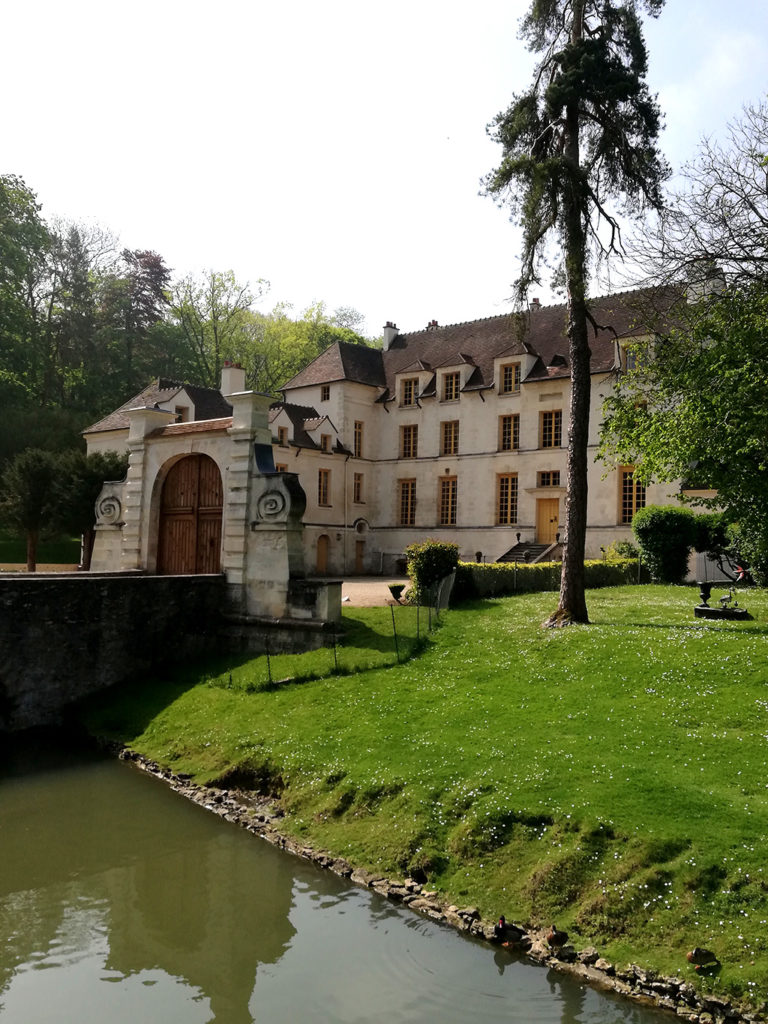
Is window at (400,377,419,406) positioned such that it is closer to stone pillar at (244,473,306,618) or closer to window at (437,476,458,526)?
window at (437,476,458,526)

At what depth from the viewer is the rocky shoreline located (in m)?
6.57

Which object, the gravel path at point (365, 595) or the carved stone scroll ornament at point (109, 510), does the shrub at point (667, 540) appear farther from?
the carved stone scroll ornament at point (109, 510)

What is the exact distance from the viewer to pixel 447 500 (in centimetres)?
3966

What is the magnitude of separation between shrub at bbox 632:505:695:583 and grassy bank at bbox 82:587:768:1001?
945 centimetres

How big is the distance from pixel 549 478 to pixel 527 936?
96.3ft

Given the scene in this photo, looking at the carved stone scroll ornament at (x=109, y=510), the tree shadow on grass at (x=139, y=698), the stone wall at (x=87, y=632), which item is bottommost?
the tree shadow on grass at (x=139, y=698)

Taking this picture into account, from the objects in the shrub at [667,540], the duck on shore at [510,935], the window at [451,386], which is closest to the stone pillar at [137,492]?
the duck on shore at [510,935]

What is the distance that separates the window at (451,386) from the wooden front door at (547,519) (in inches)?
272

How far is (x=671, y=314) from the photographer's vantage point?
1664 centimetres

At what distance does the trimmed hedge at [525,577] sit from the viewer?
22500 mm

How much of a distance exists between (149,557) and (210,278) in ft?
139

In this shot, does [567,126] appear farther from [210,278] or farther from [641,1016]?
[210,278]

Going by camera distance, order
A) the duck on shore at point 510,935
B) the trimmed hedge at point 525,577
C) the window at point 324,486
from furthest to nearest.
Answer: the window at point 324,486 < the trimmed hedge at point 525,577 < the duck on shore at point 510,935

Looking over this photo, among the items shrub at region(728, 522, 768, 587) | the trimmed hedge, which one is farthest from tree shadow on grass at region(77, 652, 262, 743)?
shrub at region(728, 522, 768, 587)
